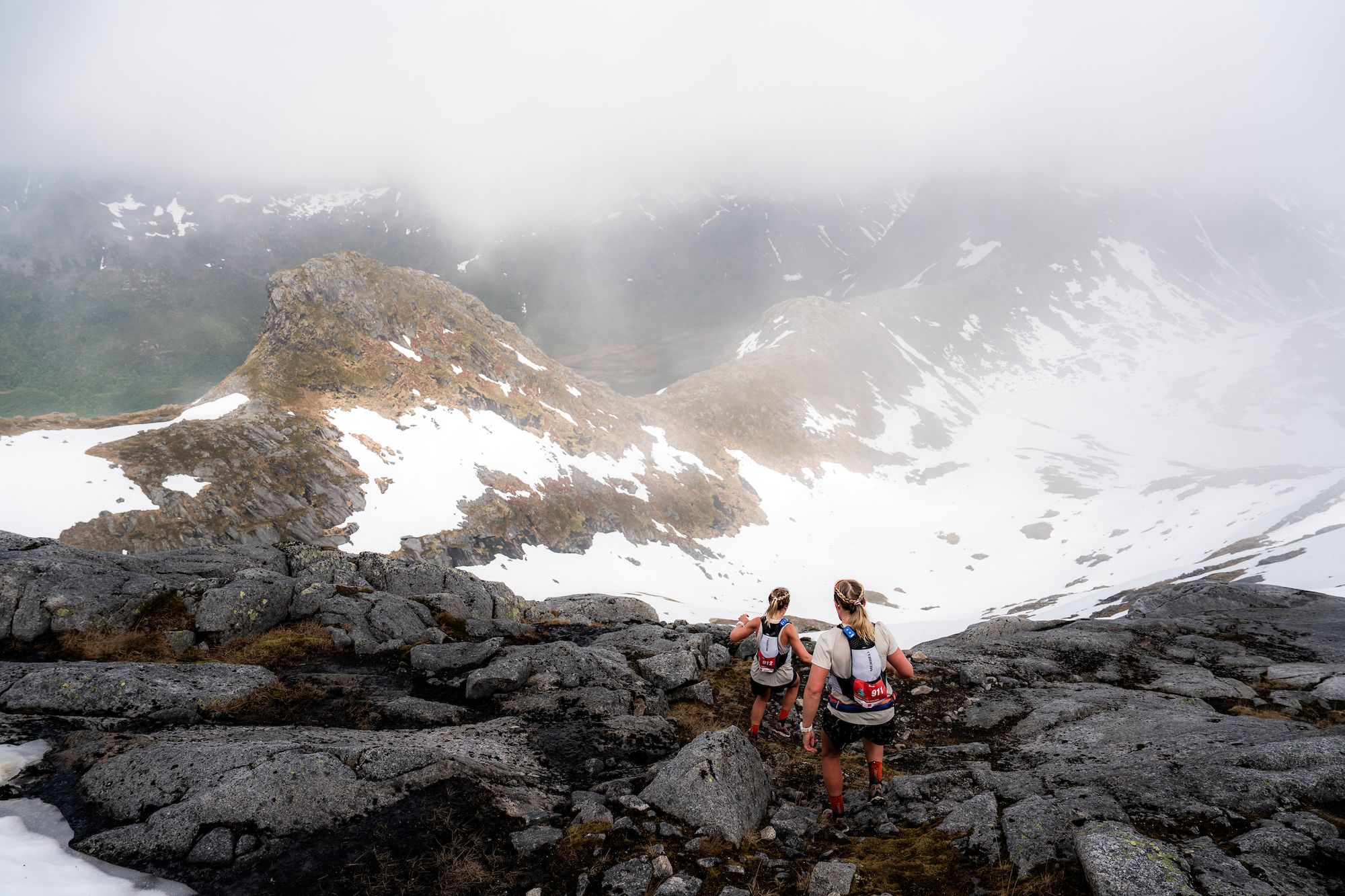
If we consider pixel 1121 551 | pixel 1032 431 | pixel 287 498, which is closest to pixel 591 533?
pixel 287 498

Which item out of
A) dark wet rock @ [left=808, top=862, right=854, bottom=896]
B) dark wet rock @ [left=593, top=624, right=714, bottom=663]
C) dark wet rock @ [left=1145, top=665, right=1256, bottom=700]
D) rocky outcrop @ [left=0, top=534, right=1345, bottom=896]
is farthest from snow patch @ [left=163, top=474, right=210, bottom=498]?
dark wet rock @ [left=1145, top=665, right=1256, bottom=700]

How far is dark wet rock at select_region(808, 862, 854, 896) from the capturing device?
278 inches

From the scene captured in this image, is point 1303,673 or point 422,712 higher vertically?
point 422,712

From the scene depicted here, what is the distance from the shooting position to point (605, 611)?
100 ft

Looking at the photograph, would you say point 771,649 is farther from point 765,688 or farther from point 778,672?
point 765,688

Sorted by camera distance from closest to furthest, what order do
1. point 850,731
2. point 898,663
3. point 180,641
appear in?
point 850,731 → point 898,663 → point 180,641

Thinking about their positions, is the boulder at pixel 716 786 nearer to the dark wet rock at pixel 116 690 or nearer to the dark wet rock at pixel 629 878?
the dark wet rock at pixel 629 878

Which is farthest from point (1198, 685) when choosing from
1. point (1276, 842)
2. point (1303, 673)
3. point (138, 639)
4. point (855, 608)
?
point (138, 639)

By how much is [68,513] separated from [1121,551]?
361 ft

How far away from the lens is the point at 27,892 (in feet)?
19.5

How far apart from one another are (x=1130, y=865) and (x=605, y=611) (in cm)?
2606

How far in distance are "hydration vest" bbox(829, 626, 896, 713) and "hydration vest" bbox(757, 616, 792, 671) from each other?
122 inches

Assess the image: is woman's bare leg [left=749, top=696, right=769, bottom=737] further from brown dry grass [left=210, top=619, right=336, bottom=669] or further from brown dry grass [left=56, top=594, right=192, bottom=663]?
brown dry grass [left=56, top=594, right=192, bottom=663]

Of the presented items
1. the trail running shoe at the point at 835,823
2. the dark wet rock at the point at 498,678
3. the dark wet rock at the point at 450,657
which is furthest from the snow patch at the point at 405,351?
the trail running shoe at the point at 835,823
